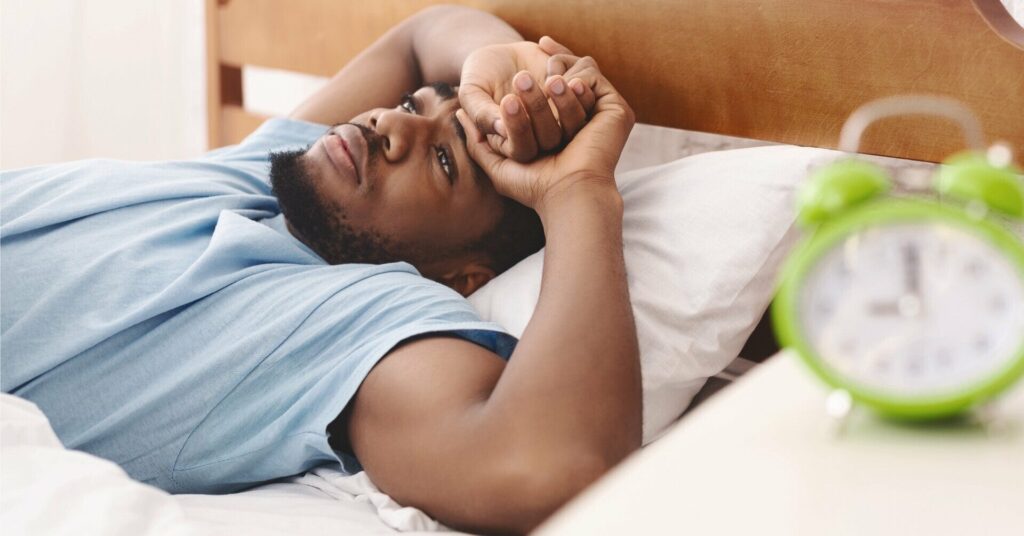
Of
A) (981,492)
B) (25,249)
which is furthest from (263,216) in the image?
(981,492)

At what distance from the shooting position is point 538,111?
1.08 m

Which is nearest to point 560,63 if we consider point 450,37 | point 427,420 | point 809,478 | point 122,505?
point 450,37

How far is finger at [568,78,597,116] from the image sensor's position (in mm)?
1119

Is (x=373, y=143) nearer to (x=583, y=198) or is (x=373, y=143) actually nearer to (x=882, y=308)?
(x=583, y=198)

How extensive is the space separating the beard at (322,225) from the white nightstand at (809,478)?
0.84 metres

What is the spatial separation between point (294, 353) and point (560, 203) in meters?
0.32

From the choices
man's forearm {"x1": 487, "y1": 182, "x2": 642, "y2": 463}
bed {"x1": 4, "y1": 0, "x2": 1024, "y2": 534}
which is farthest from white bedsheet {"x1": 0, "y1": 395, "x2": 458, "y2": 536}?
man's forearm {"x1": 487, "y1": 182, "x2": 642, "y2": 463}

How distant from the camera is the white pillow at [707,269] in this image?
1.01 meters

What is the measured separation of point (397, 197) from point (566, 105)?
0.89 ft

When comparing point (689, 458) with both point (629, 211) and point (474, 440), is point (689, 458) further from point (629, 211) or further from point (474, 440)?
point (629, 211)

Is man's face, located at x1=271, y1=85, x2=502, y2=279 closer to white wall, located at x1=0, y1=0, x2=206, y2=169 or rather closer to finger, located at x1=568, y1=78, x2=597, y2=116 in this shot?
finger, located at x1=568, y1=78, x2=597, y2=116

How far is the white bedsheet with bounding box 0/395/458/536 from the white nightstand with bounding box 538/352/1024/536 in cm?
40

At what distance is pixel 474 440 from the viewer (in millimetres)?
810

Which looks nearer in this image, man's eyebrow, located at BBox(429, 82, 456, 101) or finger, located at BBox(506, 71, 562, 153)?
finger, located at BBox(506, 71, 562, 153)
